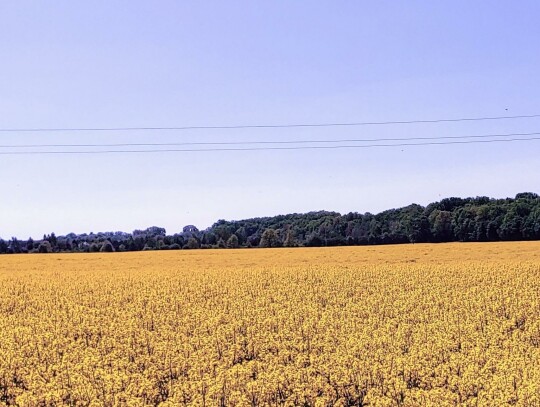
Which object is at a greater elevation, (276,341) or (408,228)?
(408,228)

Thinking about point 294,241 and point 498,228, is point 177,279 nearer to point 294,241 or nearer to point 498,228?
point 498,228

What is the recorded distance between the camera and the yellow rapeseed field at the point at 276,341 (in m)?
9.38

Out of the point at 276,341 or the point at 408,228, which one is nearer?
the point at 276,341

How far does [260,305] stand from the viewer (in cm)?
1784

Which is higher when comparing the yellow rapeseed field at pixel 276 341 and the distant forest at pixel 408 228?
the distant forest at pixel 408 228

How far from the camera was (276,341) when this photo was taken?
12883 millimetres

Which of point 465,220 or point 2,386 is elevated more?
point 465,220

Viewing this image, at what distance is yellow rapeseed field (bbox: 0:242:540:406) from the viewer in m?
9.38

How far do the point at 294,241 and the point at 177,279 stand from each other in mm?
51189

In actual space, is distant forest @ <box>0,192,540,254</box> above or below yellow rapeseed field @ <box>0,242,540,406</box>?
above

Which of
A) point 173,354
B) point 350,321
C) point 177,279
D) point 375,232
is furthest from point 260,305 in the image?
point 375,232

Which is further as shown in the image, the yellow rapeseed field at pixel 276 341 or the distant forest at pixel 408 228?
the distant forest at pixel 408 228

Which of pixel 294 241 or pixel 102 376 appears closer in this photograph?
pixel 102 376

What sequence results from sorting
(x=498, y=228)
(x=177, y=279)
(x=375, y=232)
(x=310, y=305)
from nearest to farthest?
(x=310, y=305)
(x=177, y=279)
(x=498, y=228)
(x=375, y=232)
